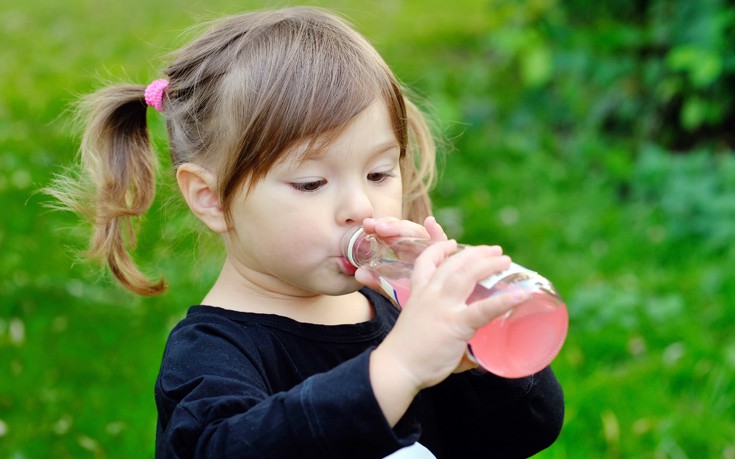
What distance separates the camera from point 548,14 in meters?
5.36

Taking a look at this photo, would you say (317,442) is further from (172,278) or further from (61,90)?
(61,90)

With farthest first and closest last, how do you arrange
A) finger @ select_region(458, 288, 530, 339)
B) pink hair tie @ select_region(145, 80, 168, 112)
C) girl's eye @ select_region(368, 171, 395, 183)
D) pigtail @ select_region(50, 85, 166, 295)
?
pigtail @ select_region(50, 85, 166, 295) < pink hair tie @ select_region(145, 80, 168, 112) < girl's eye @ select_region(368, 171, 395, 183) < finger @ select_region(458, 288, 530, 339)

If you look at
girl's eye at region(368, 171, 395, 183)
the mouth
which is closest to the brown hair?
girl's eye at region(368, 171, 395, 183)

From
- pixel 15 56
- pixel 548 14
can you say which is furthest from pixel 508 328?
pixel 15 56

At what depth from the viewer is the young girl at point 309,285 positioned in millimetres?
1562

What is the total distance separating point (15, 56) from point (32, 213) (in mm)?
3278

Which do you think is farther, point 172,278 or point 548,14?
point 548,14

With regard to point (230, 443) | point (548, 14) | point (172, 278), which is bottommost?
point (172, 278)

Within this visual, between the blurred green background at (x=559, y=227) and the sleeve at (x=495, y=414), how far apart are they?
0.74 metres

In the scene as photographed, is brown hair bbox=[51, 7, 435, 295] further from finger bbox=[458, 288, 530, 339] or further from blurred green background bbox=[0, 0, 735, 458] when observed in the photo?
finger bbox=[458, 288, 530, 339]

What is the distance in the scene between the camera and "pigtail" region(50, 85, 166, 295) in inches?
90.7

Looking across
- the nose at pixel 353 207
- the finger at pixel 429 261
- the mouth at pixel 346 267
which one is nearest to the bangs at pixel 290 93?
the nose at pixel 353 207

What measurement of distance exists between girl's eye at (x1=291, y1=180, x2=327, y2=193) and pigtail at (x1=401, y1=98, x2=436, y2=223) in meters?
0.45

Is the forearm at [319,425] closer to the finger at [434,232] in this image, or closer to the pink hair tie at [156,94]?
the finger at [434,232]
